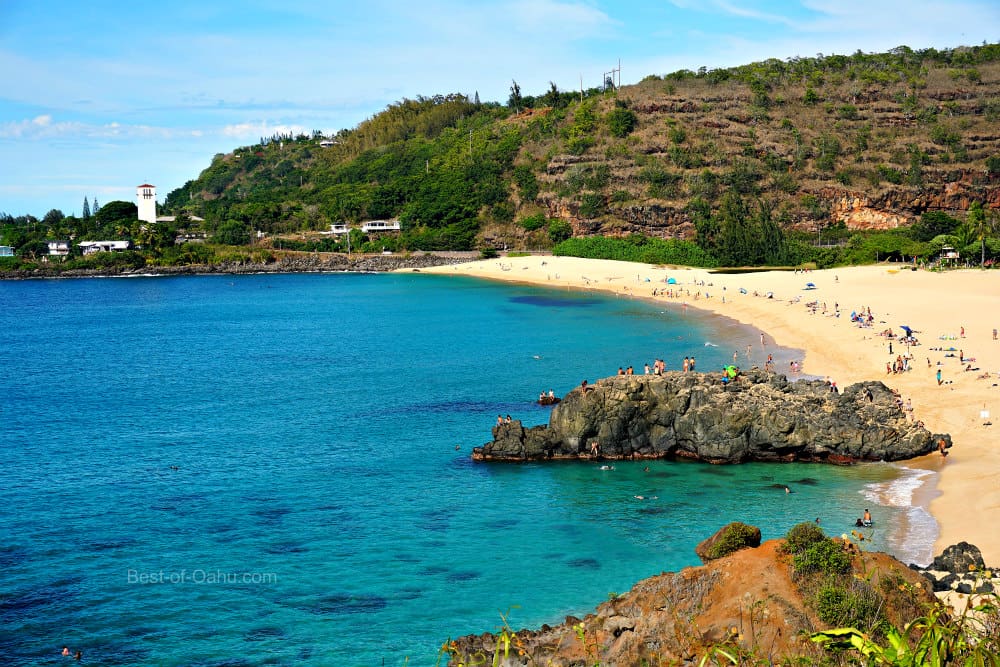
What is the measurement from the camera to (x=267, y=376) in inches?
2292

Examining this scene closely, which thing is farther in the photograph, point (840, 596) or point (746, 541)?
point (746, 541)

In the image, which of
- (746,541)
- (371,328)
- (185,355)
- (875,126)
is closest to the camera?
(746,541)

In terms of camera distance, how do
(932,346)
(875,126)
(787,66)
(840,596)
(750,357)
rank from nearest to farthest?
(840,596) → (932,346) → (750,357) → (875,126) → (787,66)

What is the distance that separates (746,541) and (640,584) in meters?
3.89

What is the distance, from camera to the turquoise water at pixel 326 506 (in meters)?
23.6

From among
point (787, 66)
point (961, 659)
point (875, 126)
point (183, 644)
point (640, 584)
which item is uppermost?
point (787, 66)

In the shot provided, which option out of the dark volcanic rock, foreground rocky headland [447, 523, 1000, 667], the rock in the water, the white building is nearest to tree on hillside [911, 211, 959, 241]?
the white building

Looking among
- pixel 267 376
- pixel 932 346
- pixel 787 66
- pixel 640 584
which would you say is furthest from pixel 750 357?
pixel 787 66

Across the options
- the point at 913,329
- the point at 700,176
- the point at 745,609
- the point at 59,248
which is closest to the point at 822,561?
the point at 745,609

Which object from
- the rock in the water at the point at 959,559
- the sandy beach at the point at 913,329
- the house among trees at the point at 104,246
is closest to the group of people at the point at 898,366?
the sandy beach at the point at 913,329

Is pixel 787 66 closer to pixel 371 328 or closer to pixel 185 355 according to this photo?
pixel 371 328

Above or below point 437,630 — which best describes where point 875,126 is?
above

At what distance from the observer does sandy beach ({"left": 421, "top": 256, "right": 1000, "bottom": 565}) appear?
3083cm

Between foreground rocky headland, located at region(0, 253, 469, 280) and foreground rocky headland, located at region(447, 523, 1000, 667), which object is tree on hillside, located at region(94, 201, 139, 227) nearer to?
foreground rocky headland, located at region(0, 253, 469, 280)
